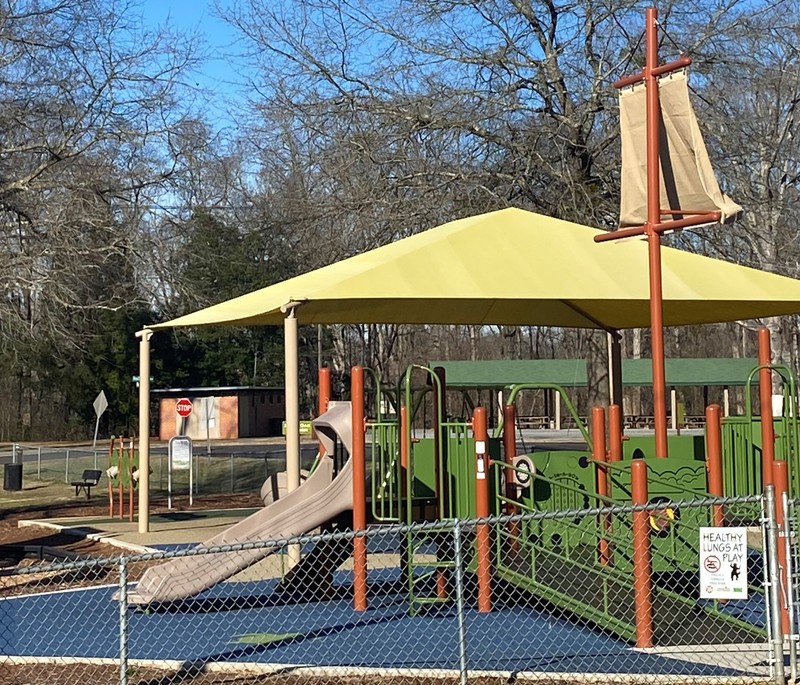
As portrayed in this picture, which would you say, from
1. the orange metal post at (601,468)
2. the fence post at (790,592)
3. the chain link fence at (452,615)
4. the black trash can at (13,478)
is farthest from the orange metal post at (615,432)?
the black trash can at (13,478)

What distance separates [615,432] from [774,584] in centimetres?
369

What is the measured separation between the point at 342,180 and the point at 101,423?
47.0m

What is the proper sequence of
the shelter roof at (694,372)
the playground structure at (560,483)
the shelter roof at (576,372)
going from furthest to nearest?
the shelter roof at (576,372)
the shelter roof at (694,372)
the playground structure at (560,483)

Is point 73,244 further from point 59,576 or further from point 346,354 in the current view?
point 346,354

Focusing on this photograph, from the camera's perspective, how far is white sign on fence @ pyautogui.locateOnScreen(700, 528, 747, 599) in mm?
7359

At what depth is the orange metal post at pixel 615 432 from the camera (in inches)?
429

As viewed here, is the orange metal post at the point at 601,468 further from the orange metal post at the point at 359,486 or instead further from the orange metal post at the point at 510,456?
the orange metal post at the point at 359,486

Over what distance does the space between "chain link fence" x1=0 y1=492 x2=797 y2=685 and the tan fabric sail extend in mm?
3124

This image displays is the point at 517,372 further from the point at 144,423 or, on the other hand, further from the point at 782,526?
the point at 782,526

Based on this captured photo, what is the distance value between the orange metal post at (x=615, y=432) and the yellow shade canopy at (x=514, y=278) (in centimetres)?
200

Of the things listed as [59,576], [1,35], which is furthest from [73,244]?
[59,576]

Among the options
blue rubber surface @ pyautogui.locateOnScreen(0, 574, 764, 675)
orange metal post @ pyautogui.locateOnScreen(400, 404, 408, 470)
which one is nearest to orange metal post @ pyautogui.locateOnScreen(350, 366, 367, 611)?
blue rubber surface @ pyautogui.locateOnScreen(0, 574, 764, 675)

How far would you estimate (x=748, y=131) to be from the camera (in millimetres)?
20312

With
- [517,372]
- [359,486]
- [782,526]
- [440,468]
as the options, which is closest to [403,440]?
[440,468]
